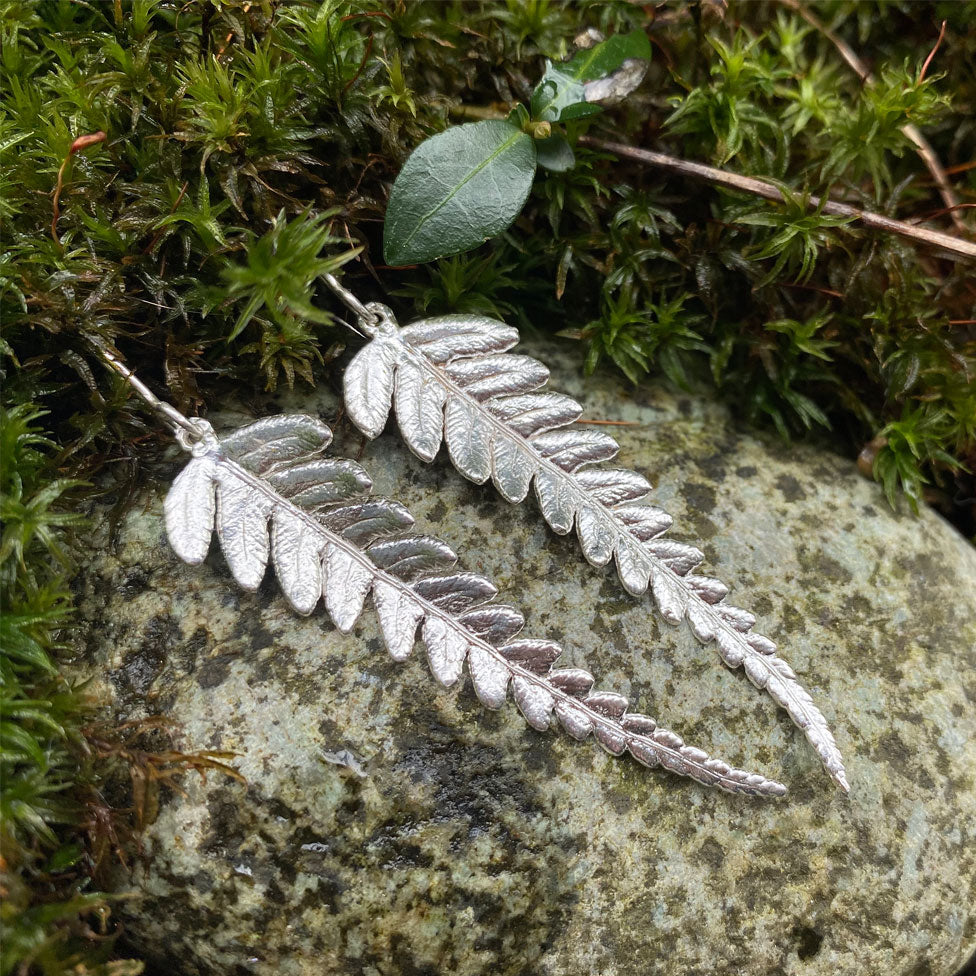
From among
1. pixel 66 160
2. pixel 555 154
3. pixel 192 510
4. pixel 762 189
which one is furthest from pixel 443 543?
pixel 762 189

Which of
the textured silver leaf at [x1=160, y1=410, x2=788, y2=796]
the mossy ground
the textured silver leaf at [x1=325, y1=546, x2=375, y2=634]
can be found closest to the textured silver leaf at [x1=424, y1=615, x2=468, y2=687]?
the textured silver leaf at [x1=160, y1=410, x2=788, y2=796]

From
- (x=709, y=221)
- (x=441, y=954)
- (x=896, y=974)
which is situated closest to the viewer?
(x=441, y=954)

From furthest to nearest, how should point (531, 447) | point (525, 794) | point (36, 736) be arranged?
point (531, 447)
point (525, 794)
point (36, 736)

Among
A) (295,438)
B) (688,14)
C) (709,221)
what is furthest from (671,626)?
(688,14)

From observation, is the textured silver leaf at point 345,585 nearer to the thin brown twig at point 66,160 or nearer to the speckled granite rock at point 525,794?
the speckled granite rock at point 525,794

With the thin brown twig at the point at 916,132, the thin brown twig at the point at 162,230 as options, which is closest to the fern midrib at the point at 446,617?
the thin brown twig at the point at 162,230

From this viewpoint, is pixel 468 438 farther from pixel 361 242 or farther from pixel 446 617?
pixel 361 242

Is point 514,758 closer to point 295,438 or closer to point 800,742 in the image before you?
point 800,742
